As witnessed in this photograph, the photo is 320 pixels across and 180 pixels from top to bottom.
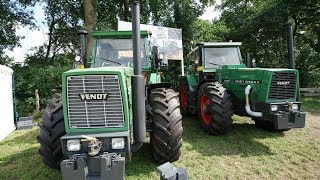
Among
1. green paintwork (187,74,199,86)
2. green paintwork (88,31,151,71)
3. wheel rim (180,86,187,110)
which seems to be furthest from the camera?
wheel rim (180,86,187,110)

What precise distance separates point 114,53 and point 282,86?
3.60 metres

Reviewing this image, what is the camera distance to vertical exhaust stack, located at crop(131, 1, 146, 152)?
371 centimetres

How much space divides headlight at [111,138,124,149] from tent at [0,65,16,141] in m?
5.33

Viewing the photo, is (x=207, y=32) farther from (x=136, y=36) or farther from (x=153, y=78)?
(x=136, y=36)

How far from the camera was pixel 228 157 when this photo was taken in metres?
5.39

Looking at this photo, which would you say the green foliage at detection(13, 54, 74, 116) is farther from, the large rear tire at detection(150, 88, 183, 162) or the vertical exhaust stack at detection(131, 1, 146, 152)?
the vertical exhaust stack at detection(131, 1, 146, 152)

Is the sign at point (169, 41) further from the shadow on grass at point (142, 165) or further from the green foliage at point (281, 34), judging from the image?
the shadow on grass at point (142, 165)

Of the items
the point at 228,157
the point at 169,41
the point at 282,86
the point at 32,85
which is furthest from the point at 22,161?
the point at 169,41

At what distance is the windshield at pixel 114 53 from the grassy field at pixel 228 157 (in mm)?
1778

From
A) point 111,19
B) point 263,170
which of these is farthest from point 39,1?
point 263,170

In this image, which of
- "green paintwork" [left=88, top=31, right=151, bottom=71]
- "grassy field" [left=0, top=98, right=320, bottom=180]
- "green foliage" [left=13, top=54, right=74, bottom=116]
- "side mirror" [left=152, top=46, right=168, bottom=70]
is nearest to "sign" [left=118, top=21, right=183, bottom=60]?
"green foliage" [left=13, top=54, right=74, bottom=116]

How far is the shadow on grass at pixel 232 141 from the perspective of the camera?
5.70 meters

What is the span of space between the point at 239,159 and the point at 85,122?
119 inches

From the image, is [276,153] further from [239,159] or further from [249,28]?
[249,28]
